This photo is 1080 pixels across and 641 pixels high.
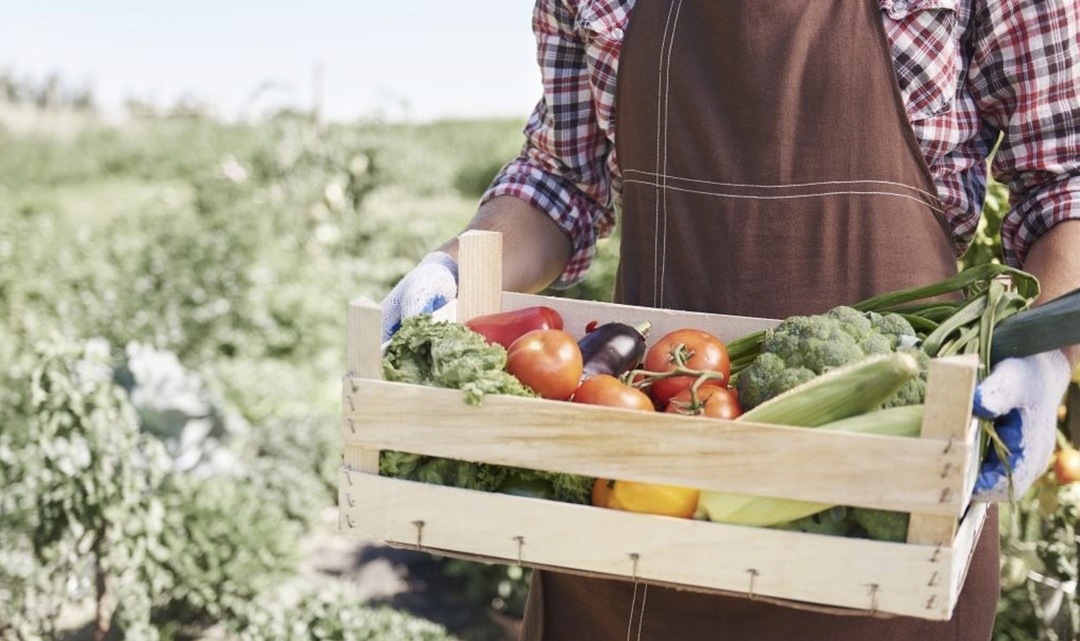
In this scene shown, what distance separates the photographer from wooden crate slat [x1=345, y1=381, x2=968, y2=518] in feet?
3.86

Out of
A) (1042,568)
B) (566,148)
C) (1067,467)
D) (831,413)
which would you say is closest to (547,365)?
(831,413)

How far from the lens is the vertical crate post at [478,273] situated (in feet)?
5.66

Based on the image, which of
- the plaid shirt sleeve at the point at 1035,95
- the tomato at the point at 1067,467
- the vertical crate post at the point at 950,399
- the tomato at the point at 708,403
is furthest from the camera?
the tomato at the point at 1067,467

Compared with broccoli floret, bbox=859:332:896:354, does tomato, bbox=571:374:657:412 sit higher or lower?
lower

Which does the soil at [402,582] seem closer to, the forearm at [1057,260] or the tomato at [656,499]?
the forearm at [1057,260]

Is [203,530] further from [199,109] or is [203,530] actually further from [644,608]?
[199,109]

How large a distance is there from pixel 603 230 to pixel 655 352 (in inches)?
23.9

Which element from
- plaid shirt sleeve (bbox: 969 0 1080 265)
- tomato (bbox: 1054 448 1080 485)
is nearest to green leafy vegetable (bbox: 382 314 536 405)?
plaid shirt sleeve (bbox: 969 0 1080 265)

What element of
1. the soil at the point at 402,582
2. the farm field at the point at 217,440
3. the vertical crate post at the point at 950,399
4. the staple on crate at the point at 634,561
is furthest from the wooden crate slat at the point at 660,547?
the soil at the point at 402,582

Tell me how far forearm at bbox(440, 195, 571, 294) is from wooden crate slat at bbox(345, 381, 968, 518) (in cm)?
61

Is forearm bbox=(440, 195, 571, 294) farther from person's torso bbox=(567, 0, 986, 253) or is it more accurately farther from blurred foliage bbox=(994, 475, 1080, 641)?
blurred foliage bbox=(994, 475, 1080, 641)

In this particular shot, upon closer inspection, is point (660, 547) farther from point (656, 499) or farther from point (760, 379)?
point (760, 379)

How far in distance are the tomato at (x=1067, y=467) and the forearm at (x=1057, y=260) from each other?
116cm

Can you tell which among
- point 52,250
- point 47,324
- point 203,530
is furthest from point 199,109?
point 203,530
